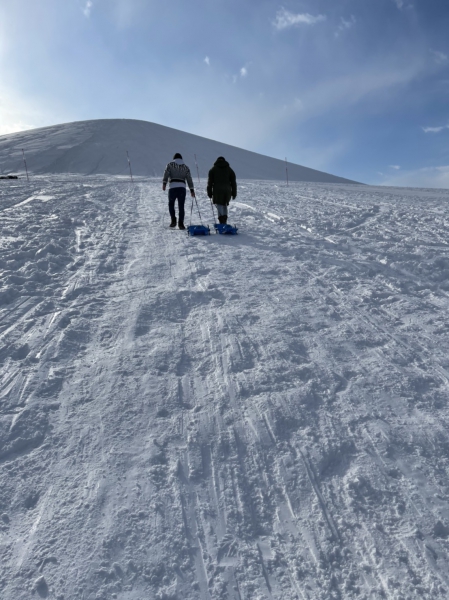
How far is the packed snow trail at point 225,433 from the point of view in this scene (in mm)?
2123

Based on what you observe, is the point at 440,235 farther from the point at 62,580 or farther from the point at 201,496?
the point at 62,580

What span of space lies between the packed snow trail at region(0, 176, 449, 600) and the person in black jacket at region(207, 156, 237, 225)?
12.5 ft

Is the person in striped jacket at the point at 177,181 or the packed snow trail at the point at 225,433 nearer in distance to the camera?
the packed snow trail at the point at 225,433

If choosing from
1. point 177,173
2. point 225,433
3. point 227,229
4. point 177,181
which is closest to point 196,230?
point 227,229

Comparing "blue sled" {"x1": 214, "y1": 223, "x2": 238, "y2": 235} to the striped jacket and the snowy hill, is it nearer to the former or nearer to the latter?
the striped jacket

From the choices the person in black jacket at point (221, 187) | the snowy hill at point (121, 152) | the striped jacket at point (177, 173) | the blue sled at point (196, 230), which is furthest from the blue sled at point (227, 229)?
the snowy hill at point (121, 152)

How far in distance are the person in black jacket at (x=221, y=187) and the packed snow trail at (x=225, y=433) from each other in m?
3.81

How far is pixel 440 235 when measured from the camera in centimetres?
756

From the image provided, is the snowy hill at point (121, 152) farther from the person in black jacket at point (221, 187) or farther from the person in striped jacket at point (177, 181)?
the person in striped jacket at point (177, 181)

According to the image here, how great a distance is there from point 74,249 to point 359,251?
496cm

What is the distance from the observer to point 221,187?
9.45 metres

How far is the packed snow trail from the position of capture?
6.97ft

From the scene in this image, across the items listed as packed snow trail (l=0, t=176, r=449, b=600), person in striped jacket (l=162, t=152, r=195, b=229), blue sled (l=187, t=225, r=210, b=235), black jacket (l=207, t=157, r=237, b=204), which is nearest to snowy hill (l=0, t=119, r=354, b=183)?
black jacket (l=207, t=157, r=237, b=204)

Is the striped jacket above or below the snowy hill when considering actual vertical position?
below
